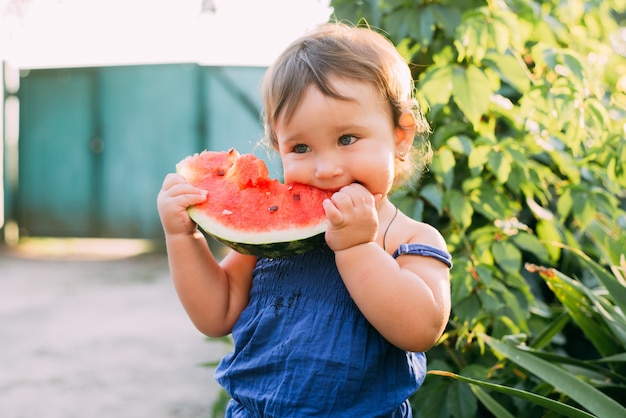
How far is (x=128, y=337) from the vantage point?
4.91 meters

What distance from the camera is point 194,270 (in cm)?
165

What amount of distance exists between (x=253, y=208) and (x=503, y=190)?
116 cm

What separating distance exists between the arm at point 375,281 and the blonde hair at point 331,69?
25 cm

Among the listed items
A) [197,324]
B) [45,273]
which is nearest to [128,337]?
[45,273]

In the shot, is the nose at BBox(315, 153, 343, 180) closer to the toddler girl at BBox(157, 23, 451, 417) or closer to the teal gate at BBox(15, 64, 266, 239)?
the toddler girl at BBox(157, 23, 451, 417)

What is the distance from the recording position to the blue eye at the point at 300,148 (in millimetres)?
1558

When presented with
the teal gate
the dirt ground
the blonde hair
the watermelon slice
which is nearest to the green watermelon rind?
the watermelon slice

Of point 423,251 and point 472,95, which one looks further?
point 472,95

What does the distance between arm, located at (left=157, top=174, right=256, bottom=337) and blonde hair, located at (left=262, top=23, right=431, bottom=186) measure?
0.28 metres

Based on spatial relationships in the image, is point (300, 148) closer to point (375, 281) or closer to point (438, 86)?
point (375, 281)

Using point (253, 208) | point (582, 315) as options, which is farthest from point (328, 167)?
point (582, 315)

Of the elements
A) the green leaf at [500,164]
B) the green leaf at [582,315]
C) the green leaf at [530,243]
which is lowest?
the green leaf at [582,315]

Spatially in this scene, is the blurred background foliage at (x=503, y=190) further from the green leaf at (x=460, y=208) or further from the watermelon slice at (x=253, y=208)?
the watermelon slice at (x=253, y=208)

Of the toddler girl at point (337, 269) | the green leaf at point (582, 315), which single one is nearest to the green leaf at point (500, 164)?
the green leaf at point (582, 315)
